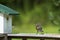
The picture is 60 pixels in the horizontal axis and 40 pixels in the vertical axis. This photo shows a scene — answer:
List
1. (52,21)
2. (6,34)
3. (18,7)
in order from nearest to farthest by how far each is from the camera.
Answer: (6,34)
(52,21)
(18,7)

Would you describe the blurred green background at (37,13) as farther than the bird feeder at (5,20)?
Yes

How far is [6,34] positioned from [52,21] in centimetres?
1134

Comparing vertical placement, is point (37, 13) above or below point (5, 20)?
above

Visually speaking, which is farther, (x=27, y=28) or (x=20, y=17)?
(x=20, y=17)

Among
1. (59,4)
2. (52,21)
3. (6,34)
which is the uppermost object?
(59,4)

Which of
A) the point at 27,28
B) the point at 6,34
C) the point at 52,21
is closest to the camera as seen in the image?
the point at 6,34

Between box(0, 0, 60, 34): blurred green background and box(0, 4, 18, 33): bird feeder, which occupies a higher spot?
box(0, 0, 60, 34): blurred green background

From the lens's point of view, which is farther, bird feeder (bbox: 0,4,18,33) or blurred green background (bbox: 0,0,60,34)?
blurred green background (bbox: 0,0,60,34)

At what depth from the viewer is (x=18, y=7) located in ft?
61.6

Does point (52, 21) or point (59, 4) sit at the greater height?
point (59, 4)

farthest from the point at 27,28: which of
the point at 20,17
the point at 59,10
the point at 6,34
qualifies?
the point at 6,34

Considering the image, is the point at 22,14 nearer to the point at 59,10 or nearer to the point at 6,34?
the point at 59,10

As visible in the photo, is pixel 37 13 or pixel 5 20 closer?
pixel 5 20

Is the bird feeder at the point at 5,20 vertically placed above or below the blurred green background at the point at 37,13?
below
